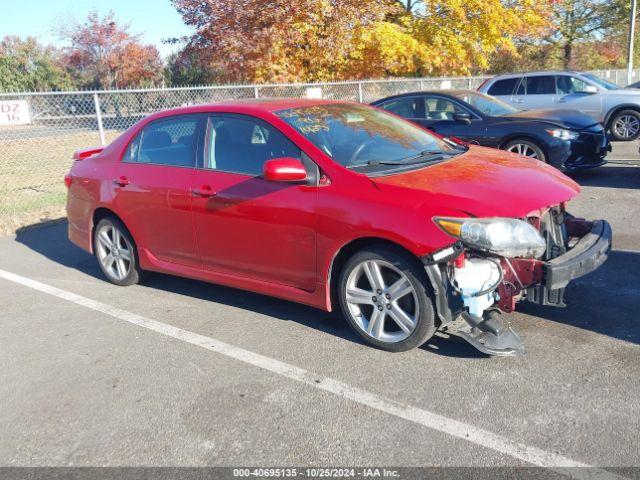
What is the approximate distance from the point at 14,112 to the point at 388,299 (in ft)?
27.1

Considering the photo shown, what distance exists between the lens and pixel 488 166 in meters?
4.45

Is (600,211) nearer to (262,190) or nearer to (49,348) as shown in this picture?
(262,190)

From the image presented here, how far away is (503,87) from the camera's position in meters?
14.0

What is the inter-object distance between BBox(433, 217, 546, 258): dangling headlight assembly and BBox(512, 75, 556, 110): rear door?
10989 millimetres

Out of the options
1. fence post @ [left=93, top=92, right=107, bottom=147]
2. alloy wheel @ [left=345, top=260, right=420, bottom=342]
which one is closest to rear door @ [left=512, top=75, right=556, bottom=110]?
fence post @ [left=93, top=92, right=107, bottom=147]

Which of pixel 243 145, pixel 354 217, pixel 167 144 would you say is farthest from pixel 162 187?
pixel 354 217

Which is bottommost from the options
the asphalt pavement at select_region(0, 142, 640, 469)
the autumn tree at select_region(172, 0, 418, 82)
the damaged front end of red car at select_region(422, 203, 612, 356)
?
the asphalt pavement at select_region(0, 142, 640, 469)

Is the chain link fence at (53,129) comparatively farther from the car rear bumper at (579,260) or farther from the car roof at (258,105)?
the car rear bumper at (579,260)

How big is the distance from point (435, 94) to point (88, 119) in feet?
21.0

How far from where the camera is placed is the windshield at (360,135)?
4418mm

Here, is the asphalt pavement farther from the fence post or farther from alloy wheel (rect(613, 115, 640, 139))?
alloy wheel (rect(613, 115, 640, 139))

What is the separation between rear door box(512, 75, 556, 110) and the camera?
13.6 meters

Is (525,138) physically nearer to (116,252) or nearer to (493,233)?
(493,233)

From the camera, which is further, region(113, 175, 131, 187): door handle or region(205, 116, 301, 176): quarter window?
region(113, 175, 131, 187): door handle
